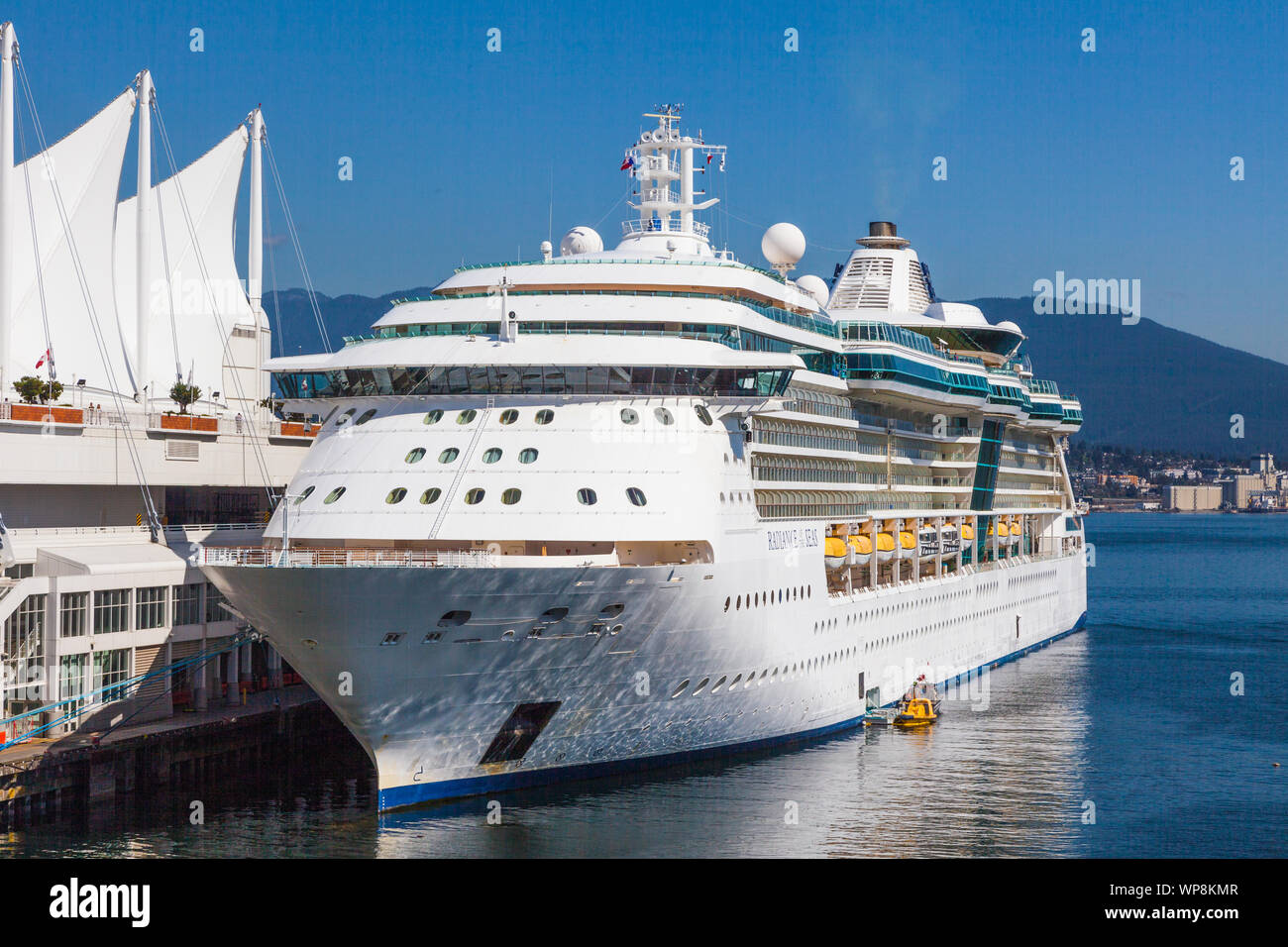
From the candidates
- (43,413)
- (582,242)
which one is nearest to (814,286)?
(582,242)

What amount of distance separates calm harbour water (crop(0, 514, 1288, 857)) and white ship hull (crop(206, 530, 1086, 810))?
0.70 metres

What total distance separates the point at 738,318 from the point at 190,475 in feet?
46.3

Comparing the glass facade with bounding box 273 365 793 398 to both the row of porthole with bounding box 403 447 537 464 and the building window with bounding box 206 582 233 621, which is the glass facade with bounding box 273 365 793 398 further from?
the building window with bounding box 206 582 233 621

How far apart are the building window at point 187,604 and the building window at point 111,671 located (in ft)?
5.38

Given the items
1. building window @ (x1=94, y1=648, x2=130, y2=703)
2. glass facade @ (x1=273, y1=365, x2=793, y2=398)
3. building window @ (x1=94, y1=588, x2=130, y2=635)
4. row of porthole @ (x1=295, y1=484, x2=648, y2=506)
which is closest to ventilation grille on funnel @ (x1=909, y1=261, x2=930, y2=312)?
glass facade @ (x1=273, y1=365, x2=793, y2=398)

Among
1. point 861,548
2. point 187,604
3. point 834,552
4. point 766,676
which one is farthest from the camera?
point 861,548

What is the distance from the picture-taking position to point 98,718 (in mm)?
29266

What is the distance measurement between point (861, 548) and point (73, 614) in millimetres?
17423

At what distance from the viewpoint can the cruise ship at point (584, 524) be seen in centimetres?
2523

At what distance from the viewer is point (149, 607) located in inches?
1221

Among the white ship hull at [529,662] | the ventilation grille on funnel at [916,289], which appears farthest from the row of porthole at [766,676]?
the ventilation grille on funnel at [916,289]

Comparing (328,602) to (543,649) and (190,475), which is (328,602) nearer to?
(543,649)

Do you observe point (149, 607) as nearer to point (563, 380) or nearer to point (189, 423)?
point (189, 423)

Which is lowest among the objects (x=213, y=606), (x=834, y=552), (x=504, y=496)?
(x=213, y=606)
